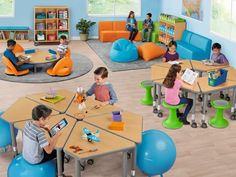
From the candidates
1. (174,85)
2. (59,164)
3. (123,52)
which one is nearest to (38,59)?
(123,52)

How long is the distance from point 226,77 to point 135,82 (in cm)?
302

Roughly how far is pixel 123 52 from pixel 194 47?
92.0 inches

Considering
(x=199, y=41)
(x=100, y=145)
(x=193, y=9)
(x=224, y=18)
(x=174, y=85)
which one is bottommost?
(x=100, y=145)

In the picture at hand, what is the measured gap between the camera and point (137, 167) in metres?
6.19

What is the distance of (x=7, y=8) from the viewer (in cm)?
1544

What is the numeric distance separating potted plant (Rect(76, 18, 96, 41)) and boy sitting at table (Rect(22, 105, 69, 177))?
10.7 metres

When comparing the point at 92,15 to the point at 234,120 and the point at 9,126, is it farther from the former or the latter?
the point at 9,126

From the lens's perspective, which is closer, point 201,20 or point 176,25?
point 201,20

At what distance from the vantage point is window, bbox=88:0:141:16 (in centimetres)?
1612

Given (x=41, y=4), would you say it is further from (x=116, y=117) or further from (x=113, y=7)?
(x=116, y=117)

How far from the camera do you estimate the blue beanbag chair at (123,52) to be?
12.4m

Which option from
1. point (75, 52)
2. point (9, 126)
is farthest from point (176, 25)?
point (9, 126)

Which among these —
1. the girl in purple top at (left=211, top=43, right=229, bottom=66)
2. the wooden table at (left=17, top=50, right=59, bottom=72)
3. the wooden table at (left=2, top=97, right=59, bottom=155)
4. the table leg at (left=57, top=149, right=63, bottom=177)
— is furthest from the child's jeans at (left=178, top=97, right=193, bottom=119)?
the wooden table at (left=17, top=50, right=59, bottom=72)

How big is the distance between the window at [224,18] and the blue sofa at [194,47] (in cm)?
51
